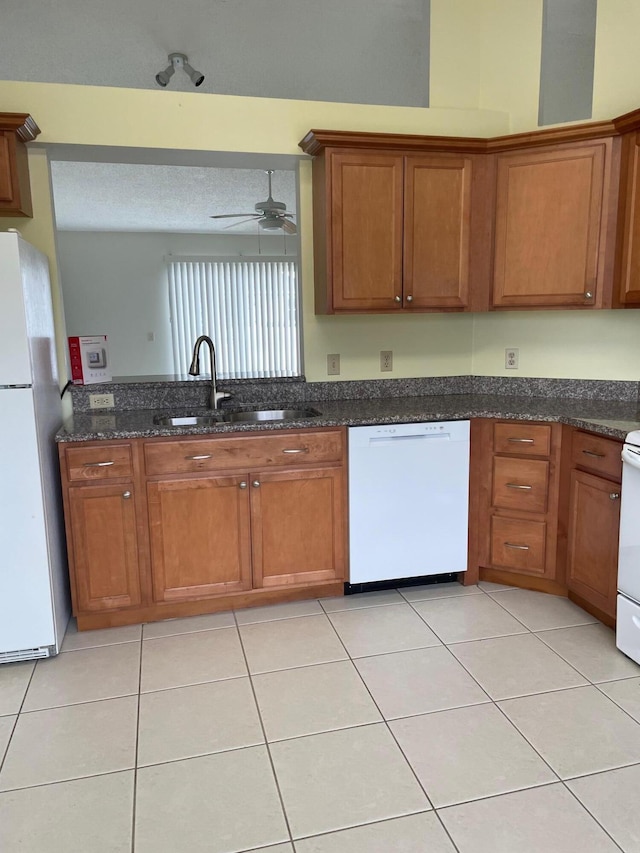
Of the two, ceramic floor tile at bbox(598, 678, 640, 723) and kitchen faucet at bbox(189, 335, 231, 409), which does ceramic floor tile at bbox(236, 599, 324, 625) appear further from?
ceramic floor tile at bbox(598, 678, 640, 723)

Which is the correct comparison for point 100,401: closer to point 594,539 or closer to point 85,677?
point 85,677

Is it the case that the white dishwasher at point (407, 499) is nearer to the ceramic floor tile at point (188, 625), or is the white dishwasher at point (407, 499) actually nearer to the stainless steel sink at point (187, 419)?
the ceramic floor tile at point (188, 625)

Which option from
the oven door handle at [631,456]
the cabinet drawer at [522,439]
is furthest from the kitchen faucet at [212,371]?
the oven door handle at [631,456]

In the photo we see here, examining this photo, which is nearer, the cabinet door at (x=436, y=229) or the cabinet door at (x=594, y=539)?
the cabinet door at (x=594, y=539)

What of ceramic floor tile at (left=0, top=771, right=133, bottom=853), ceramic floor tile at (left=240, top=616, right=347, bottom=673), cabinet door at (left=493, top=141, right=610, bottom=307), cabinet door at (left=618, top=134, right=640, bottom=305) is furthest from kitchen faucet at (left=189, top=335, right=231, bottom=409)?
cabinet door at (left=618, top=134, right=640, bottom=305)

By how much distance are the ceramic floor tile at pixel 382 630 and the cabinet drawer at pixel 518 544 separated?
534 millimetres

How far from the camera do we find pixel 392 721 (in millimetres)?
1991

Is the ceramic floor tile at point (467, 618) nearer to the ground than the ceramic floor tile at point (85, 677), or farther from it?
farther from it

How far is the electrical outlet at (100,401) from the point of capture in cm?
302

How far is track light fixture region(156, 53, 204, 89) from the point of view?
9.48 feet

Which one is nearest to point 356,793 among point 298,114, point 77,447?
point 77,447

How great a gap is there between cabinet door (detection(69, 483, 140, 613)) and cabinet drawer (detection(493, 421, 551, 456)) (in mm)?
1667

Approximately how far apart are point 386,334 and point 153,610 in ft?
6.05

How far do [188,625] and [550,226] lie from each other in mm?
2475
